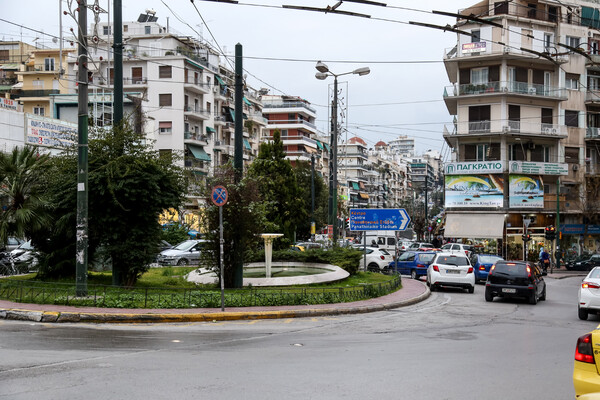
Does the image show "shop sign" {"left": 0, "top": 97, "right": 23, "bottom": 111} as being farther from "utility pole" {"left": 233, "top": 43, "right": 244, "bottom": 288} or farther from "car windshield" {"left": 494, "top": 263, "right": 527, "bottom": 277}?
"car windshield" {"left": 494, "top": 263, "right": 527, "bottom": 277}

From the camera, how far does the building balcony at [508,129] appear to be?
5458 cm

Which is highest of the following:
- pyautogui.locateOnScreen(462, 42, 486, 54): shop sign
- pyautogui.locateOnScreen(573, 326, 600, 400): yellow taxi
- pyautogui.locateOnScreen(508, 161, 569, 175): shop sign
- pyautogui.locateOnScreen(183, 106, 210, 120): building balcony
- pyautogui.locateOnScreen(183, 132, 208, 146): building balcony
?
pyautogui.locateOnScreen(462, 42, 486, 54): shop sign

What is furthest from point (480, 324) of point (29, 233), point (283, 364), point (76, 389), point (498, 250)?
point (498, 250)

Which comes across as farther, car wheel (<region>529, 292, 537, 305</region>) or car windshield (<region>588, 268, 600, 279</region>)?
car wheel (<region>529, 292, 537, 305</region>)

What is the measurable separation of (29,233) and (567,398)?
16987 millimetres

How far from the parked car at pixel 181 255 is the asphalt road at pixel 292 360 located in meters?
19.8

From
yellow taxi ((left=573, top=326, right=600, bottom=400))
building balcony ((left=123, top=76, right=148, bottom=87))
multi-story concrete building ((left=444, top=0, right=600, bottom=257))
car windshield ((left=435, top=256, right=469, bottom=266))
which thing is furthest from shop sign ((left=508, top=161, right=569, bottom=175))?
yellow taxi ((left=573, top=326, right=600, bottom=400))

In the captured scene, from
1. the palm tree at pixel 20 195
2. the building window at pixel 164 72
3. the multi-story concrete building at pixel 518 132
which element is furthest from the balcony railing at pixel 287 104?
the palm tree at pixel 20 195

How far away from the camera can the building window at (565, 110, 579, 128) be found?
191 feet

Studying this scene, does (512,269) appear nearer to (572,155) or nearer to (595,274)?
(595,274)

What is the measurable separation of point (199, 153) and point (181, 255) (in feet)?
119

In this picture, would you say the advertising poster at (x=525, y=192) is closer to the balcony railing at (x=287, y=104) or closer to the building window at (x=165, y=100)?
the building window at (x=165, y=100)

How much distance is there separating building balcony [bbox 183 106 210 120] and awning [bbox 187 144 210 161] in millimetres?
3303

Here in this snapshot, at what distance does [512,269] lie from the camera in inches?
859
